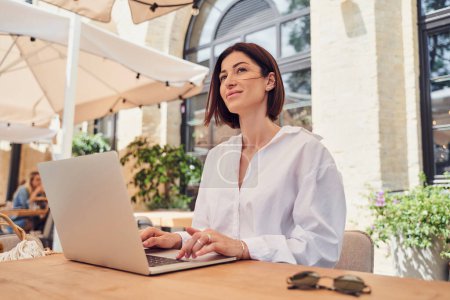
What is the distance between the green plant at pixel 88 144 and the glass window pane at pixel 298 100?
365 centimetres

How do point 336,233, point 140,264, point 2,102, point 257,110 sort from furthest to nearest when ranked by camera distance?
point 2,102, point 257,110, point 336,233, point 140,264

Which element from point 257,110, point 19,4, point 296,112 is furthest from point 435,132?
point 19,4

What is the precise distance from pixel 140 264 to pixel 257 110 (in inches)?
39.2

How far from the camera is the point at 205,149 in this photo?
6.39m

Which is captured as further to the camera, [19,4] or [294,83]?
[294,83]

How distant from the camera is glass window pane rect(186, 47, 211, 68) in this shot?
21.6ft

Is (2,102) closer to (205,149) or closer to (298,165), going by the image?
(205,149)

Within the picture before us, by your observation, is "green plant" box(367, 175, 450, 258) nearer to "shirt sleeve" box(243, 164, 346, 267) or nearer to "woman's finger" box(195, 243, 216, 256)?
"shirt sleeve" box(243, 164, 346, 267)

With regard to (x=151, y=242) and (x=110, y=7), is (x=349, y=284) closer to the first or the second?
(x=151, y=242)

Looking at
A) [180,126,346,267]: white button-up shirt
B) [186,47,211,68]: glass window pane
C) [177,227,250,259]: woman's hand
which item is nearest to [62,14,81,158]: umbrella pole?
[180,126,346,267]: white button-up shirt

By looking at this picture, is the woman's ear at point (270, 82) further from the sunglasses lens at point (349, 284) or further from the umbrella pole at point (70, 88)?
the umbrella pole at point (70, 88)

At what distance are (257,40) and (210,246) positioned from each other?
5047mm

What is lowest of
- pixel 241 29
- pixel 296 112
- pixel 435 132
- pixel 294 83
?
pixel 435 132

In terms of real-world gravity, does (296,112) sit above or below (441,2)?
below
